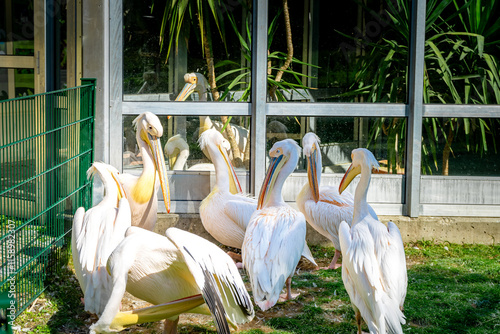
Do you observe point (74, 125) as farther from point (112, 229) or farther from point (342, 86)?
point (342, 86)

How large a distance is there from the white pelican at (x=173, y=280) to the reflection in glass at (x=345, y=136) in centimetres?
232

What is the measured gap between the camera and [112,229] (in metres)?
3.99

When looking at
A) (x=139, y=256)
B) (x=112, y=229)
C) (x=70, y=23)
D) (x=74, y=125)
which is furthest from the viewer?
(x=70, y=23)

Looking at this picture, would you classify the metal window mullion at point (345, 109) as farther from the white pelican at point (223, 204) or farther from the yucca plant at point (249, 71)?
the white pelican at point (223, 204)

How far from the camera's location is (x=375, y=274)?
3.59m

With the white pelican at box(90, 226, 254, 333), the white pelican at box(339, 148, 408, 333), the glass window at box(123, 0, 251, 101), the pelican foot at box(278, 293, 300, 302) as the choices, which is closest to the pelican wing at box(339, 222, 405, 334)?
the white pelican at box(339, 148, 408, 333)

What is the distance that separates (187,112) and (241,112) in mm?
497

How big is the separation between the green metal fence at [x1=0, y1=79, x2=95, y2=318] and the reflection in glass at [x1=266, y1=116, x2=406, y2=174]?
1.78 metres

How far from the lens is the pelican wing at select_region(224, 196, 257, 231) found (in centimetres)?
505

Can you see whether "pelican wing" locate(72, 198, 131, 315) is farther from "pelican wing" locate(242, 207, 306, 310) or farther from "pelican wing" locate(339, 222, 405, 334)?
"pelican wing" locate(339, 222, 405, 334)

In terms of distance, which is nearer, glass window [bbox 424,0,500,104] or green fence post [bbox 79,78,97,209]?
green fence post [bbox 79,78,97,209]

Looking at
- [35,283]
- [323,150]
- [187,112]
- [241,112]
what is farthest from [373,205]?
[35,283]

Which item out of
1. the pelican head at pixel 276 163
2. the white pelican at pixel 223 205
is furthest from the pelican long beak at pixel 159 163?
the pelican head at pixel 276 163

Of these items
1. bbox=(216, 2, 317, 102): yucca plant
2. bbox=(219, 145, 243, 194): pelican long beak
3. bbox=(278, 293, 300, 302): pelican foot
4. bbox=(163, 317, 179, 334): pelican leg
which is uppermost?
bbox=(216, 2, 317, 102): yucca plant
